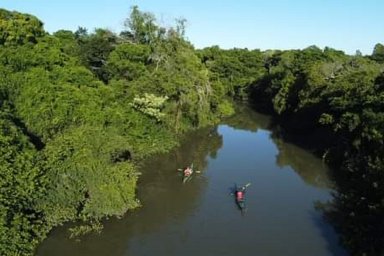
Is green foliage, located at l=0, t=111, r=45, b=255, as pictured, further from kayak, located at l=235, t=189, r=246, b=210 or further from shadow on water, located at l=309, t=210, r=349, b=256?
shadow on water, located at l=309, t=210, r=349, b=256

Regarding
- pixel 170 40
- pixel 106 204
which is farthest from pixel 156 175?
pixel 170 40

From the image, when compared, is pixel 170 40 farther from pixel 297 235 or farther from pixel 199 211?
pixel 297 235

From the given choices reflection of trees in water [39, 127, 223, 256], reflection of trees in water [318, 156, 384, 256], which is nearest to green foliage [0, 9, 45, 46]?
reflection of trees in water [39, 127, 223, 256]

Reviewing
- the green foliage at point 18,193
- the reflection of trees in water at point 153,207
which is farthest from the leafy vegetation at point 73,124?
the reflection of trees in water at point 153,207

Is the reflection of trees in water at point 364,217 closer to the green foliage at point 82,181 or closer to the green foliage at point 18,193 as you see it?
the green foliage at point 82,181

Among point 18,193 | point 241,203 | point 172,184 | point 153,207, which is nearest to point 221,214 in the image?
point 241,203
